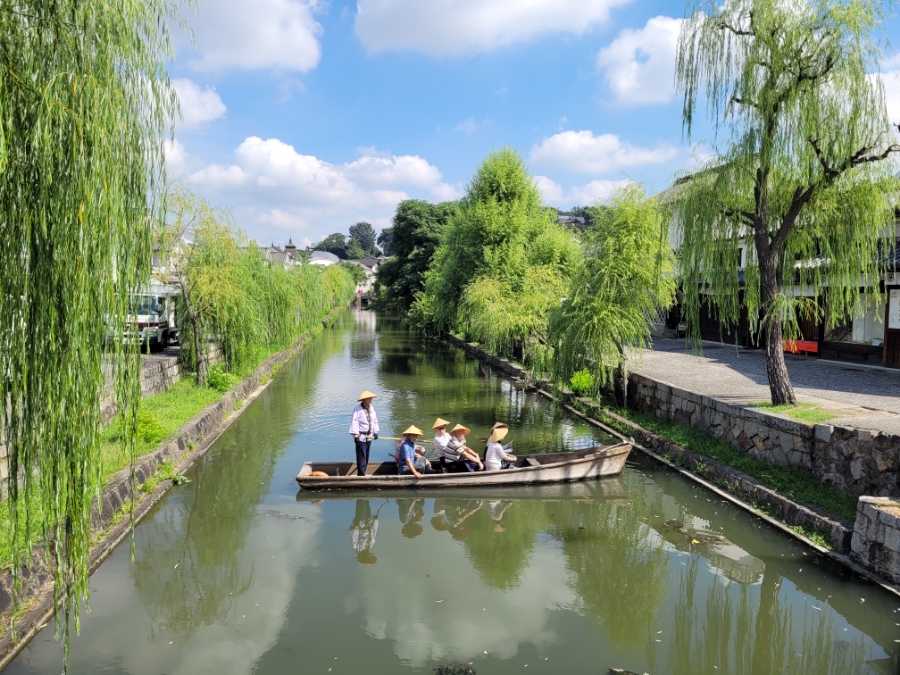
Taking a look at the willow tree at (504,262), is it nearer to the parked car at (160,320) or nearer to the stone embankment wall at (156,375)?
the stone embankment wall at (156,375)

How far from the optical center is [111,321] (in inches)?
179

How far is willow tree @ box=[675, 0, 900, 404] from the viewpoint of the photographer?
10.1 meters

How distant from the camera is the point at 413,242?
2251 inches

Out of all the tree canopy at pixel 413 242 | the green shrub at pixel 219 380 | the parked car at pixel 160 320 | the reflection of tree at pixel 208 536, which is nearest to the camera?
the reflection of tree at pixel 208 536

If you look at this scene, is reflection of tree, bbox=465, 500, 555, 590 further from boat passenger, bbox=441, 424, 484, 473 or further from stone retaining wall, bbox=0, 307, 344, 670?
stone retaining wall, bbox=0, 307, 344, 670

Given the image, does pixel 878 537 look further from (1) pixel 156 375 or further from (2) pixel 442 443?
(1) pixel 156 375

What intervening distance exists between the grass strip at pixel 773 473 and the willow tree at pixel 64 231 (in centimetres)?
830

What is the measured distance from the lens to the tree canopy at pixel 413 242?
181 ft

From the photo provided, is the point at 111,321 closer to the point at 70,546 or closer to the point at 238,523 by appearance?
the point at 70,546

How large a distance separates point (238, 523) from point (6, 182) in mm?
6455

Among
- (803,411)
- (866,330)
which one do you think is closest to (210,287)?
(803,411)

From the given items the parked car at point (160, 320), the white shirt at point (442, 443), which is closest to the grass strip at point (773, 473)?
the white shirt at point (442, 443)

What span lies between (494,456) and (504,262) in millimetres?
17777

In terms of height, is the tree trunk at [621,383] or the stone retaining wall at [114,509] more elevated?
the tree trunk at [621,383]
